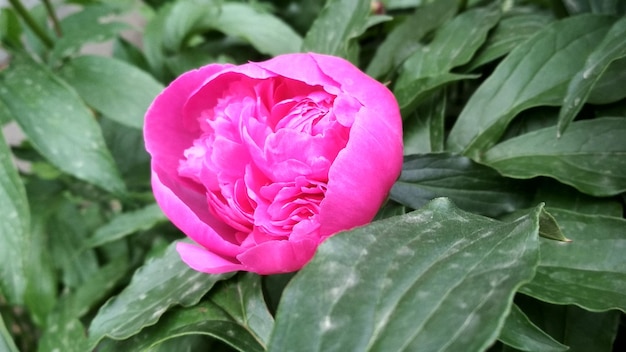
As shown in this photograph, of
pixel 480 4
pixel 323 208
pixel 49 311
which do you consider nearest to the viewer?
pixel 323 208

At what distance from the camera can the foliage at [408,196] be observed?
8.6 inches

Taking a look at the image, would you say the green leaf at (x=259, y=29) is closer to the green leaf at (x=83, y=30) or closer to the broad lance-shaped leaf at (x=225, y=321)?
the green leaf at (x=83, y=30)

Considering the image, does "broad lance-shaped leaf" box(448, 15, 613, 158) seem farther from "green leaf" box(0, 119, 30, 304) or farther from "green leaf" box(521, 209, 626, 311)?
"green leaf" box(0, 119, 30, 304)

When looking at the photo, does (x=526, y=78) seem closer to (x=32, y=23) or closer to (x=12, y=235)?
(x=12, y=235)

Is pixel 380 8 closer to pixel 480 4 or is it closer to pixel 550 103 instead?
pixel 480 4

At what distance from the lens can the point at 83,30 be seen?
0.62 m

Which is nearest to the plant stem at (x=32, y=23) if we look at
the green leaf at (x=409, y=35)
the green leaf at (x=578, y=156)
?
the green leaf at (x=409, y=35)

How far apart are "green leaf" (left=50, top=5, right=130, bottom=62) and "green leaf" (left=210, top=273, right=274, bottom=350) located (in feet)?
1.17

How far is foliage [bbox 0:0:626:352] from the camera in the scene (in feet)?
0.72

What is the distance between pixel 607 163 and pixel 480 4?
246 mm

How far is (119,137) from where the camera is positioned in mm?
699

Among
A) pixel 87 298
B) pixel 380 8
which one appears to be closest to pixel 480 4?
Result: pixel 380 8

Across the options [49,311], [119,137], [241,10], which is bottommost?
[49,311]

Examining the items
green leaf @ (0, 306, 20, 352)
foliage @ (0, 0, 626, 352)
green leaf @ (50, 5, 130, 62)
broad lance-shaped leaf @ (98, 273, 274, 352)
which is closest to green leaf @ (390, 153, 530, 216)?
foliage @ (0, 0, 626, 352)
